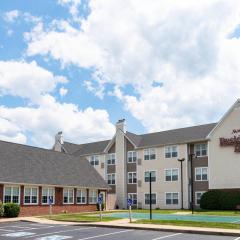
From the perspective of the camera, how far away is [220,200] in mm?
48594

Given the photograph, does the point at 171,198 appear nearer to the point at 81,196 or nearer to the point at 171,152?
the point at 171,152

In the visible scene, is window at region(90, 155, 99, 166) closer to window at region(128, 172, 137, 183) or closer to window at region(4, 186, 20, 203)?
window at region(128, 172, 137, 183)

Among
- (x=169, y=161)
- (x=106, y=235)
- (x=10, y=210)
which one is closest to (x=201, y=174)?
(x=169, y=161)

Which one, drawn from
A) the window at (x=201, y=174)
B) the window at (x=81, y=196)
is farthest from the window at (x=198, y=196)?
the window at (x=81, y=196)

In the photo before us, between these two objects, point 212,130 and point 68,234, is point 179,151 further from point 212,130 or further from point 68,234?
point 68,234

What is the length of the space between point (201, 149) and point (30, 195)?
22.6 m

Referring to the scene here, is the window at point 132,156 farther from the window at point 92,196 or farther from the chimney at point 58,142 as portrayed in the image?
the chimney at point 58,142

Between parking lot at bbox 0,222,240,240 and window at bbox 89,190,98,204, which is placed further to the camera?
window at bbox 89,190,98,204

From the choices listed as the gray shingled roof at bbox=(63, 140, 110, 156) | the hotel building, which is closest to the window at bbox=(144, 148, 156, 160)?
the hotel building

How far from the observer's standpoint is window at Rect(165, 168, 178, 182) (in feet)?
182

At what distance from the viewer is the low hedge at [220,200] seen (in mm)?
47844

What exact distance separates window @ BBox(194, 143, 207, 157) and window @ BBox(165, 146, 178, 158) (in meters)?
2.84

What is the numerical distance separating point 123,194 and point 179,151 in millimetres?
10610

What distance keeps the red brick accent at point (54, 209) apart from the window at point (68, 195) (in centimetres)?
53
